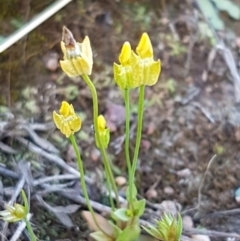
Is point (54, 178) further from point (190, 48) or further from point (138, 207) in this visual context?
point (190, 48)

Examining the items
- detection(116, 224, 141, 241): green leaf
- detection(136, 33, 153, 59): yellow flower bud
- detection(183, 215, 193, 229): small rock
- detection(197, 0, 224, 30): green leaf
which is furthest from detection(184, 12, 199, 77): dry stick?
detection(136, 33, 153, 59): yellow flower bud

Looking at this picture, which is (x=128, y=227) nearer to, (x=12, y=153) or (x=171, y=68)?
(x=12, y=153)

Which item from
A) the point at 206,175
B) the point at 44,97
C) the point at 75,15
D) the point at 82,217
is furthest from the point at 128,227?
the point at 75,15

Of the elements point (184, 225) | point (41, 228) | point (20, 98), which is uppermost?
point (20, 98)

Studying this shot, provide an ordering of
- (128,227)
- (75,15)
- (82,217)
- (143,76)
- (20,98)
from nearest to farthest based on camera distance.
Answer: (143,76)
(128,227)
(82,217)
(20,98)
(75,15)

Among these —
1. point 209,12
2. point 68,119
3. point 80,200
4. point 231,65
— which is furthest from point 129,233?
point 209,12

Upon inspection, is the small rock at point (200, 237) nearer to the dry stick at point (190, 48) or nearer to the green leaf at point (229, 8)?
the dry stick at point (190, 48)

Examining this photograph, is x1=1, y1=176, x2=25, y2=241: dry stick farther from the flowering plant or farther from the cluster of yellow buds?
the cluster of yellow buds
